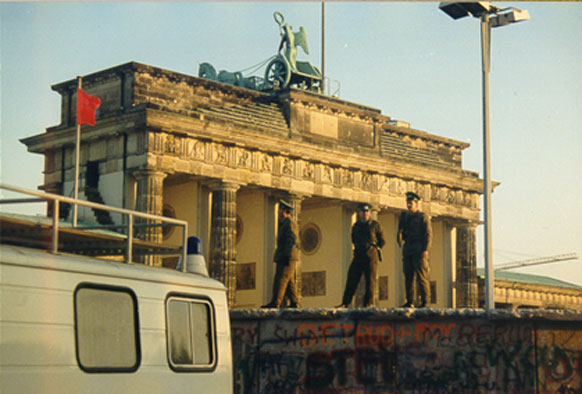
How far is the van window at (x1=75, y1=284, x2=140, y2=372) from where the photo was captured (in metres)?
8.59

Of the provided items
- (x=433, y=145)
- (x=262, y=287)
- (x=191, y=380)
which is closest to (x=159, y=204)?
(x=262, y=287)

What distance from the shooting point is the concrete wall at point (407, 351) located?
15578mm

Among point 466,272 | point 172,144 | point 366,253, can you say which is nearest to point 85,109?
point 172,144

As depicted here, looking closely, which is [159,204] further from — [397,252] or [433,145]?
[433,145]

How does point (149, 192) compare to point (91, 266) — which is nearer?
point (91, 266)

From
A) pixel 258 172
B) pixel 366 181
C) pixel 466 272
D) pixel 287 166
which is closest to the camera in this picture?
pixel 258 172

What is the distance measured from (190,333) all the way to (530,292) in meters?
63.5

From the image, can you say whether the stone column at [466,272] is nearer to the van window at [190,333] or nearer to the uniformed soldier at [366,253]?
the uniformed soldier at [366,253]

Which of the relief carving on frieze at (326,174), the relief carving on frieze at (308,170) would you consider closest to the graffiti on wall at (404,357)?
the relief carving on frieze at (308,170)

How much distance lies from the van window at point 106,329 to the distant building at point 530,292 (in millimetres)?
50936

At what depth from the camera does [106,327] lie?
8.87 m

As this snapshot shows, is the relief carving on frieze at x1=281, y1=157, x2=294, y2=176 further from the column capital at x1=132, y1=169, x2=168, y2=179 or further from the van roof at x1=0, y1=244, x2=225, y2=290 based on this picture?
the van roof at x1=0, y1=244, x2=225, y2=290

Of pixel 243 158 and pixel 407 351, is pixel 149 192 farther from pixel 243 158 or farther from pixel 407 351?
pixel 407 351

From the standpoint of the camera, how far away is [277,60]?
163 feet
